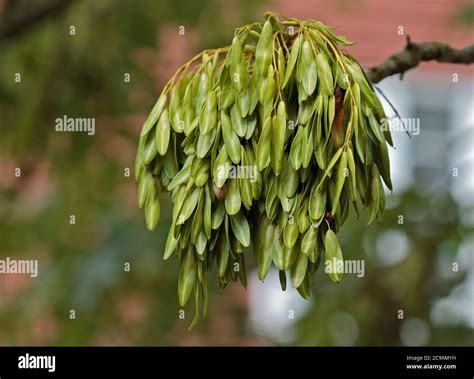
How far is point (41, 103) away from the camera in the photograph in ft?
10.7

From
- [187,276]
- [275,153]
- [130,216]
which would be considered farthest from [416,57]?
[130,216]

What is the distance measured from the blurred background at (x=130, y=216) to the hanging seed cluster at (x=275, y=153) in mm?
1416

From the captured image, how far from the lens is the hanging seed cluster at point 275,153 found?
1561 millimetres

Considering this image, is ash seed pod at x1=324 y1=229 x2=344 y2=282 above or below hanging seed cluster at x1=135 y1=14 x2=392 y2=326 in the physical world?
below

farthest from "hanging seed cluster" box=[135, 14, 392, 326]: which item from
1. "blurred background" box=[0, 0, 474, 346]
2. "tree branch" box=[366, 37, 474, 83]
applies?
"blurred background" box=[0, 0, 474, 346]

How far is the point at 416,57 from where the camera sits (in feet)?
6.21

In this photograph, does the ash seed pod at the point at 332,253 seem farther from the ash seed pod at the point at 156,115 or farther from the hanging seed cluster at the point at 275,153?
the ash seed pod at the point at 156,115

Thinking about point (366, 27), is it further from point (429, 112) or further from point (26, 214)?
point (26, 214)

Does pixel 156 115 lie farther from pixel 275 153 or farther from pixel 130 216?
pixel 130 216

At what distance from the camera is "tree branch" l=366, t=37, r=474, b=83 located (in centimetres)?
182

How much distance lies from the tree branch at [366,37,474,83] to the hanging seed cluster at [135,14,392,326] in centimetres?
16

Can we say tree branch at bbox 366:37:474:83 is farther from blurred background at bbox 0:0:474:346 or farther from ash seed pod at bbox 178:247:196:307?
blurred background at bbox 0:0:474:346

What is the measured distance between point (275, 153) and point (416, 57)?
0.45 metres
